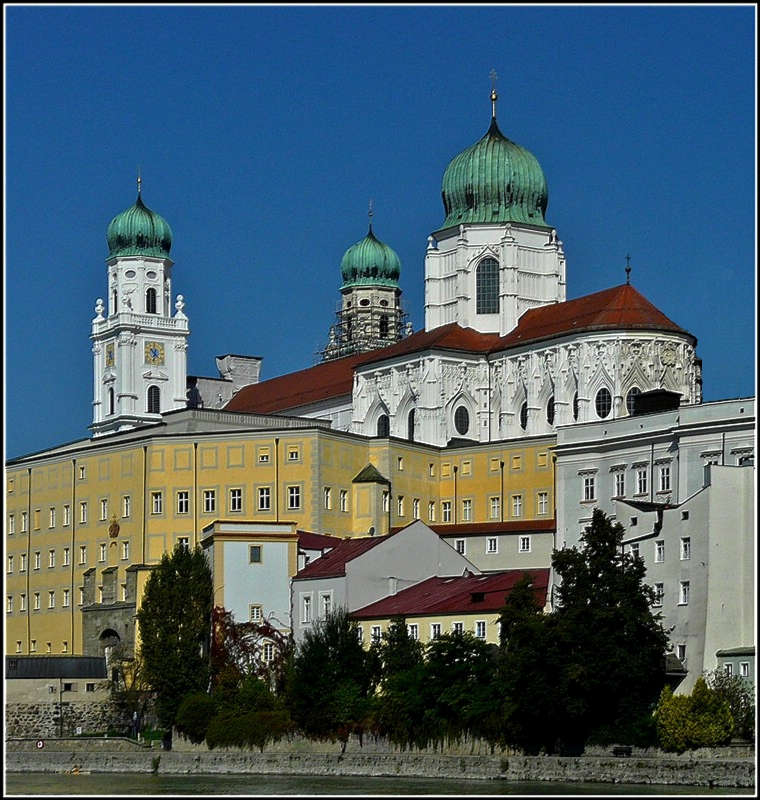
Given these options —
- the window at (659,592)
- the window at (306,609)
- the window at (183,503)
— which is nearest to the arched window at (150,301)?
the window at (183,503)

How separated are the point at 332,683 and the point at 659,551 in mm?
11308

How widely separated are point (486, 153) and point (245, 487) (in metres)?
31.5

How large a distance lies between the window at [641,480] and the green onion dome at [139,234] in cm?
7304

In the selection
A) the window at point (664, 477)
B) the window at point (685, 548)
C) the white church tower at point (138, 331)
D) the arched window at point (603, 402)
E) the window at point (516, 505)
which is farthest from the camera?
the white church tower at point (138, 331)

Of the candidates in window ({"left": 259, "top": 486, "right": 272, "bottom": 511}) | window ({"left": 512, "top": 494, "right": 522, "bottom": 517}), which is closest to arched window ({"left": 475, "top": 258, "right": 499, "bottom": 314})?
window ({"left": 512, "top": 494, "right": 522, "bottom": 517})

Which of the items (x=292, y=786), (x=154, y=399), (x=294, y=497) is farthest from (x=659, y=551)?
(x=154, y=399)

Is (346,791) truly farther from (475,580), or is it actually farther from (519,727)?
(475,580)

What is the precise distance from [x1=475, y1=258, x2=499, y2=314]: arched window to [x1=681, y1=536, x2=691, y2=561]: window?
2059 inches

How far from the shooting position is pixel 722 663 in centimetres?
6381

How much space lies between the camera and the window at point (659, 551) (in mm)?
67438

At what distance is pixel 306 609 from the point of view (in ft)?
266

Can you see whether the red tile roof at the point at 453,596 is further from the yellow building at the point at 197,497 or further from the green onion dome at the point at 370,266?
the green onion dome at the point at 370,266

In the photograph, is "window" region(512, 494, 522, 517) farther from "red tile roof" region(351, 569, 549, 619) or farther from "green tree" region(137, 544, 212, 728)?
"green tree" region(137, 544, 212, 728)

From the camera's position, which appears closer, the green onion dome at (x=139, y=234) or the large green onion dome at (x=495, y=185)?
the large green onion dome at (x=495, y=185)
